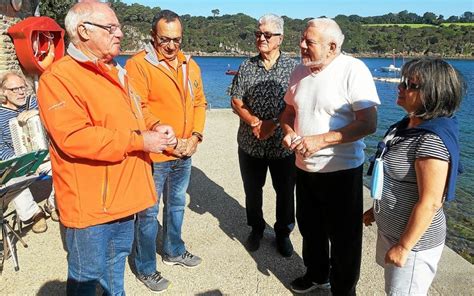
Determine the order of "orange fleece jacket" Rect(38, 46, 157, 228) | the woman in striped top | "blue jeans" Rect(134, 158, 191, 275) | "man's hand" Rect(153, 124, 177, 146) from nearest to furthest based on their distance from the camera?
the woman in striped top < "orange fleece jacket" Rect(38, 46, 157, 228) < "man's hand" Rect(153, 124, 177, 146) < "blue jeans" Rect(134, 158, 191, 275)

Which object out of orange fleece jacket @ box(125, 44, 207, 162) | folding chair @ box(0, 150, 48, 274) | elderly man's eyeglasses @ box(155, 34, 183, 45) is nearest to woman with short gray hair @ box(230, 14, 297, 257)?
orange fleece jacket @ box(125, 44, 207, 162)

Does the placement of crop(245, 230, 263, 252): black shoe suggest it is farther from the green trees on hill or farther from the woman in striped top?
the green trees on hill

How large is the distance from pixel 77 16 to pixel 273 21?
6.13 ft

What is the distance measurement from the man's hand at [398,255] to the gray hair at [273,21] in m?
2.16

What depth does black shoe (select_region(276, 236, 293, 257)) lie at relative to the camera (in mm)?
3822

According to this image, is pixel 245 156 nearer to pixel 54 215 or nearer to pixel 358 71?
pixel 358 71

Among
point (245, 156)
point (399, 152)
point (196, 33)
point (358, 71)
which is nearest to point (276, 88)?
point (245, 156)

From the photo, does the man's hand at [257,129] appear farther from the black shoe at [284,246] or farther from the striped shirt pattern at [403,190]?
the striped shirt pattern at [403,190]

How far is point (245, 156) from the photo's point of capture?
383 cm

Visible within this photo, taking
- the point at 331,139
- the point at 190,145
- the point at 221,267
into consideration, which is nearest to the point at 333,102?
the point at 331,139

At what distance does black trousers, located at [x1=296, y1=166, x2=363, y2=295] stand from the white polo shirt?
9 cm

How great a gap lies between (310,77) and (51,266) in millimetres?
2888

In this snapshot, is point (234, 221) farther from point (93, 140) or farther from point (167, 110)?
point (93, 140)

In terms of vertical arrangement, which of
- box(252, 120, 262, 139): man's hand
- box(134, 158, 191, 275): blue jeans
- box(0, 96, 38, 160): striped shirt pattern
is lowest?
box(134, 158, 191, 275): blue jeans
